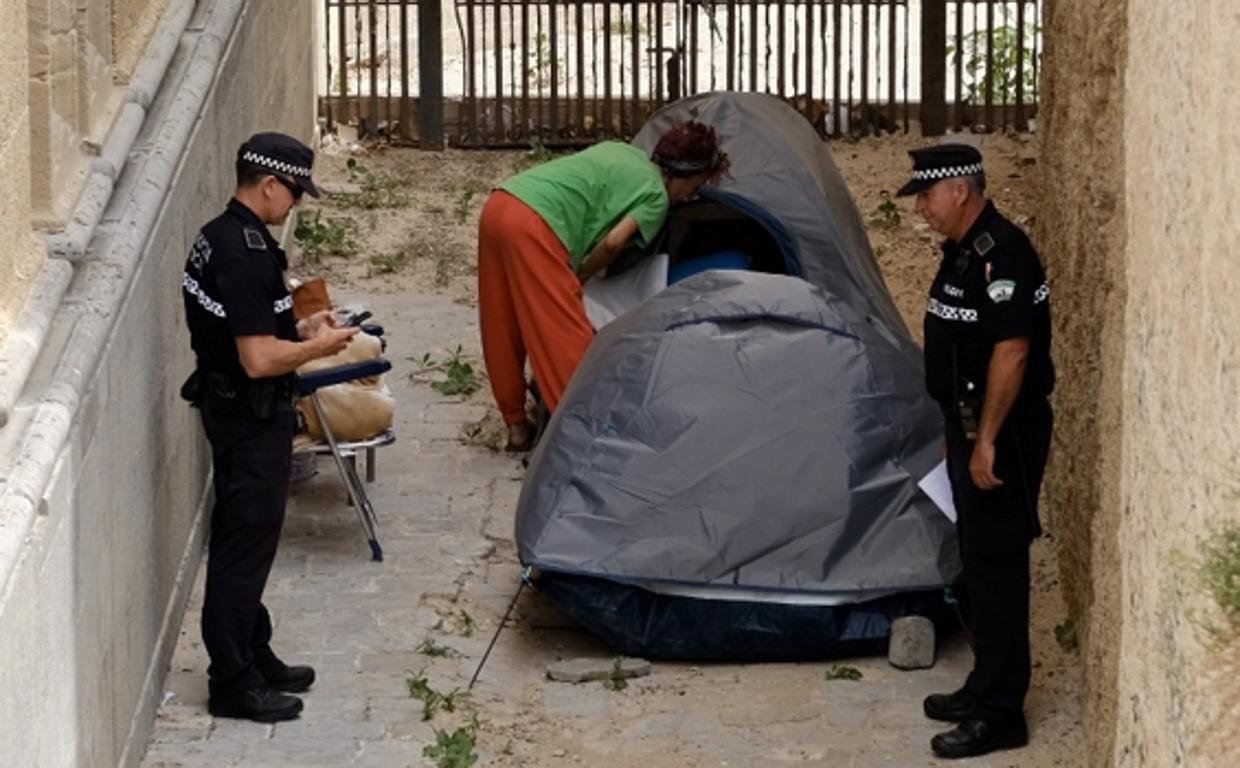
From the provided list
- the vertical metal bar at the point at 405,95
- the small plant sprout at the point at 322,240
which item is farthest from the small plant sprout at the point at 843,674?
the vertical metal bar at the point at 405,95

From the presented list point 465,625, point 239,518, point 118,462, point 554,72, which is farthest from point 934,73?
point 118,462

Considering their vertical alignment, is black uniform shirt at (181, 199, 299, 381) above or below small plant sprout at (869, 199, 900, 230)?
above

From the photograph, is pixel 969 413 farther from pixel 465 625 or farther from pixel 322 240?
pixel 322 240

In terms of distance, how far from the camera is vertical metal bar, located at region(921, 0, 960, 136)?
16031 millimetres

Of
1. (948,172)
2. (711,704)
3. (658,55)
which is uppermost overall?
(658,55)

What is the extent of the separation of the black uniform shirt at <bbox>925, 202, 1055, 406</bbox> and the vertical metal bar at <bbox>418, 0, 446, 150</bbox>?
8.22 m

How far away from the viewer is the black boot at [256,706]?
842cm

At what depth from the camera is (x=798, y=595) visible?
29.5ft

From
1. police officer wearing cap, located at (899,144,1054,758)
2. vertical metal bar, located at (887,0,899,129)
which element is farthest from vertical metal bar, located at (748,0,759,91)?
police officer wearing cap, located at (899,144,1054,758)

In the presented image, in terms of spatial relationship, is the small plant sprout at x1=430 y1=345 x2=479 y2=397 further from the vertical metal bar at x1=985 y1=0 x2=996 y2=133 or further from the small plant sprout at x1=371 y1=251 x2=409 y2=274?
the vertical metal bar at x1=985 y1=0 x2=996 y2=133

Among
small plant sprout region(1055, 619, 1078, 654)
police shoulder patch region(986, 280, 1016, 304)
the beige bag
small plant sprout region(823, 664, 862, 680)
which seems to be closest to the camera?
police shoulder patch region(986, 280, 1016, 304)

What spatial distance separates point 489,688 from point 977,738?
169cm

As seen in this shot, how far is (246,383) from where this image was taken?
8195mm

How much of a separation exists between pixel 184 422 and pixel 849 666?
97.9 inches
